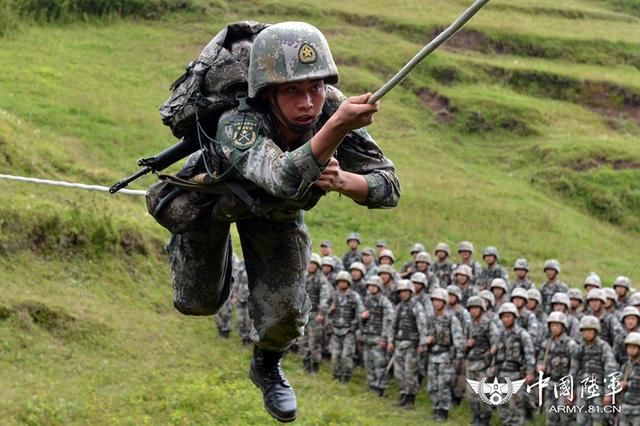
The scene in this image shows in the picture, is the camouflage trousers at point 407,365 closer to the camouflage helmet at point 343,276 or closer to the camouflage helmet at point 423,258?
the camouflage helmet at point 343,276

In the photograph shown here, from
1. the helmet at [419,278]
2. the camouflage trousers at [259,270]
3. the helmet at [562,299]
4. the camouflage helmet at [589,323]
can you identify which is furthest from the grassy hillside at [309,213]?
the camouflage trousers at [259,270]

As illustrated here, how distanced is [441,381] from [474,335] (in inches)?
30.4

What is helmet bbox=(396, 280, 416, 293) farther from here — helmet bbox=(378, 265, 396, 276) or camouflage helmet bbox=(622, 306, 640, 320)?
camouflage helmet bbox=(622, 306, 640, 320)

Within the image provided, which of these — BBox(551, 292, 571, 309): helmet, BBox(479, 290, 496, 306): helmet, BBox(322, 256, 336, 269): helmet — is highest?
BBox(551, 292, 571, 309): helmet

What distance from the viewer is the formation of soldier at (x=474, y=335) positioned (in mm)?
13500

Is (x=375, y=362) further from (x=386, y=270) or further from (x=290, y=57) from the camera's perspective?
(x=290, y=57)

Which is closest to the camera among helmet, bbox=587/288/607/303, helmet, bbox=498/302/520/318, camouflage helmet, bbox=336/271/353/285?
helmet, bbox=498/302/520/318

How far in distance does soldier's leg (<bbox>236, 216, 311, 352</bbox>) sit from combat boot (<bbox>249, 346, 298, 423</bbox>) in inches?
12.7

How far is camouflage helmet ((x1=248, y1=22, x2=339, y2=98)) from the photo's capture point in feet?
15.1

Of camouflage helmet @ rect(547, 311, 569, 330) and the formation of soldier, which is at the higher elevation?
camouflage helmet @ rect(547, 311, 569, 330)

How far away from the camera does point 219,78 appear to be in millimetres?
4977

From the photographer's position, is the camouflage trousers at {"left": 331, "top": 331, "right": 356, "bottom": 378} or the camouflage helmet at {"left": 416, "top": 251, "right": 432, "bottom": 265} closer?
the camouflage trousers at {"left": 331, "top": 331, "right": 356, "bottom": 378}

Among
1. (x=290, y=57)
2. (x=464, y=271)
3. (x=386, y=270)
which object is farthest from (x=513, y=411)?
(x=290, y=57)

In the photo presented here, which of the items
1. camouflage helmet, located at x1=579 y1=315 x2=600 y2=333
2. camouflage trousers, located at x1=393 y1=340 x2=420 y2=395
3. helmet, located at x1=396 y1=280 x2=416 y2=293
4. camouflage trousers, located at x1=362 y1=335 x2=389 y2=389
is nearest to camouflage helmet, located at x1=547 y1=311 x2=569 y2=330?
camouflage helmet, located at x1=579 y1=315 x2=600 y2=333
